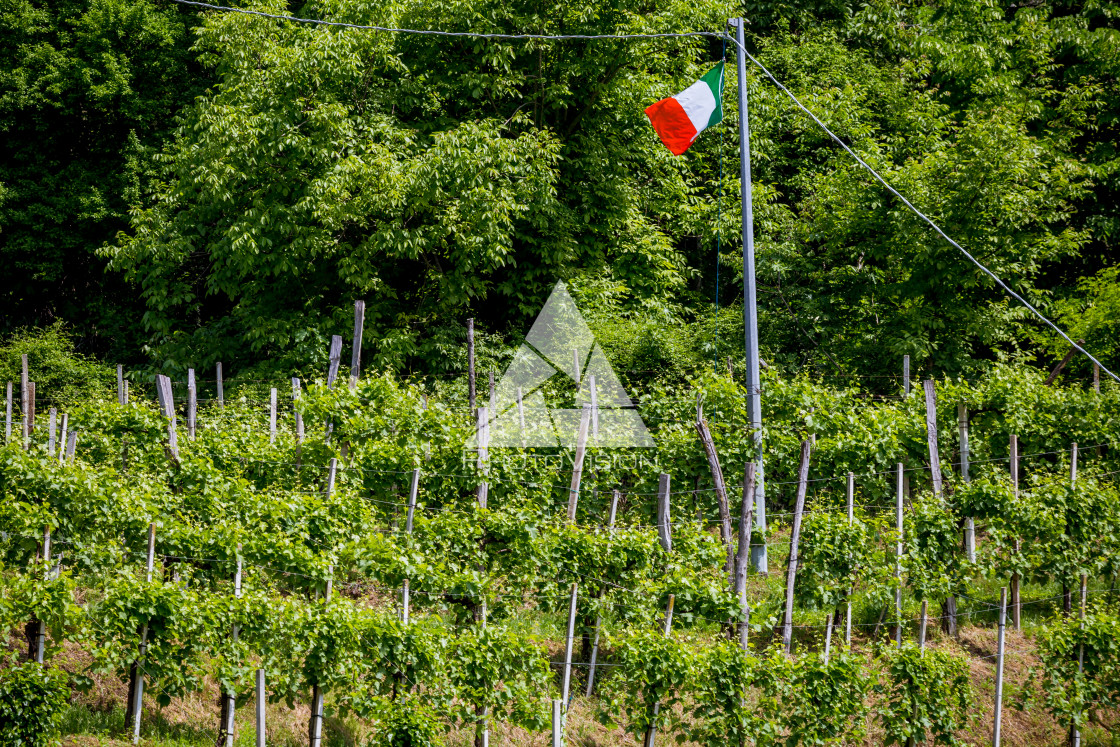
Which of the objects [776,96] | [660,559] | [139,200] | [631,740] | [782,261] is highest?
[776,96]

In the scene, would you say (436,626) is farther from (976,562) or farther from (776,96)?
(776,96)

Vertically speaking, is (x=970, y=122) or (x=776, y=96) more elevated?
(x=776, y=96)

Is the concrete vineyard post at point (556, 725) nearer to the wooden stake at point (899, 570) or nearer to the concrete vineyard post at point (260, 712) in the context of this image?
the concrete vineyard post at point (260, 712)

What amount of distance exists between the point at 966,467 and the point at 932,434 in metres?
0.57

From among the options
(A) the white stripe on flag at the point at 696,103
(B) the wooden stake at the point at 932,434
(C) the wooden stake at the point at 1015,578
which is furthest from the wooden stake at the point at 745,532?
(A) the white stripe on flag at the point at 696,103

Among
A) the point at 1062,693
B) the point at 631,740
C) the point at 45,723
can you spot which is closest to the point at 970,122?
the point at 1062,693

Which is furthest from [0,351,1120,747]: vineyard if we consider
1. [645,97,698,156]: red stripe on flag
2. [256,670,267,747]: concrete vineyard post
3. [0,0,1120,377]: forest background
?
[0,0,1120,377]: forest background

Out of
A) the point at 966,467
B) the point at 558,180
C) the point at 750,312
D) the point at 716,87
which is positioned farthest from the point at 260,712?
the point at 558,180

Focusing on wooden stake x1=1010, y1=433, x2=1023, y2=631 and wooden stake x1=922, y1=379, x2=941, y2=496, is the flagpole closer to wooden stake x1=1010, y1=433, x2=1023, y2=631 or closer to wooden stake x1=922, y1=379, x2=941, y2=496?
wooden stake x1=922, y1=379, x2=941, y2=496

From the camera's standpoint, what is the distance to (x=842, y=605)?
893 cm

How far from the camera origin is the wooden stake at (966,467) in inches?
362

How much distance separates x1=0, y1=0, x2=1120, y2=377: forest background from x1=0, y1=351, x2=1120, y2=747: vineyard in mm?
3418

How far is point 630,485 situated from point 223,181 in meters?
7.86

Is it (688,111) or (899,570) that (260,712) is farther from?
(688,111)
